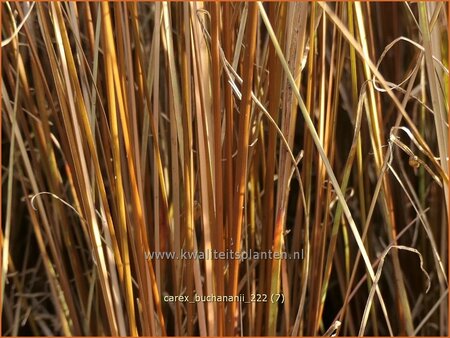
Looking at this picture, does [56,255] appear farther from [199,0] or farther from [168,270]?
[199,0]

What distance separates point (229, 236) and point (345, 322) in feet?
0.81

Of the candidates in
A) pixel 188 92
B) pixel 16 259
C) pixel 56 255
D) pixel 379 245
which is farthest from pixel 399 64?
pixel 16 259

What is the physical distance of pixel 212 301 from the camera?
57 centimetres

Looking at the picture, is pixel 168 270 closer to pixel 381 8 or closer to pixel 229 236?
pixel 229 236

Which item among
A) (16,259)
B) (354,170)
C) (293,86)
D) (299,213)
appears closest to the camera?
(293,86)

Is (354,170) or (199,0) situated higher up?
(199,0)

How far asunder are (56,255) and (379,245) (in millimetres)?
429

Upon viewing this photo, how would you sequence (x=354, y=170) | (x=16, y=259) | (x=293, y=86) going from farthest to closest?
(x=16, y=259), (x=354, y=170), (x=293, y=86)

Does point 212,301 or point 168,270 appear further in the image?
point 168,270

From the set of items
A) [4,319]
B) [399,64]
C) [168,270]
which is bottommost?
[4,319]

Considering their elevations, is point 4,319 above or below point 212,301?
below

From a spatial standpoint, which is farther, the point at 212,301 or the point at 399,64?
the point at 399,64

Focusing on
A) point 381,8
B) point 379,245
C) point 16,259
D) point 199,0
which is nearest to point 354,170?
point 379,245

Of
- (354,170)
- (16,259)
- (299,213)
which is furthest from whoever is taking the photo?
(16,259)
